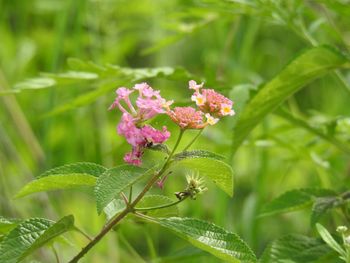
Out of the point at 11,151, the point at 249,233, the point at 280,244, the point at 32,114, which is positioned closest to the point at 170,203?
the point at 280,244

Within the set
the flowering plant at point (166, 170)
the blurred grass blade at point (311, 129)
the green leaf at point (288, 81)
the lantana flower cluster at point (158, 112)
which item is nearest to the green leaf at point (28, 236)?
the flowering plant at point (166, 170)

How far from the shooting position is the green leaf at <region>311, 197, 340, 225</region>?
102 centimetres

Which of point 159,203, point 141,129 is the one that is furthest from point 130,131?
point 159,203

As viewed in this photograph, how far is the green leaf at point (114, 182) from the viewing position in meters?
0.75

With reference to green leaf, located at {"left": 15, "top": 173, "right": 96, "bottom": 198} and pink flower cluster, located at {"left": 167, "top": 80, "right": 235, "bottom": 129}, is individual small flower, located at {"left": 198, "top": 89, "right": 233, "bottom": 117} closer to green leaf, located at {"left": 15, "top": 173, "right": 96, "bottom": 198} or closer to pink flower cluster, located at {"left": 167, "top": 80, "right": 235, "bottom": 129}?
pink flower cluster, located at {"left": 167, "top": 80, "right": 235, "bottom": 129}

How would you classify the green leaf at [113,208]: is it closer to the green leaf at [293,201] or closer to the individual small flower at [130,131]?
the individual small flower at [130,131]

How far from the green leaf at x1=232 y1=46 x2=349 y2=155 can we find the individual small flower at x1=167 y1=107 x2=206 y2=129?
349 millimetres

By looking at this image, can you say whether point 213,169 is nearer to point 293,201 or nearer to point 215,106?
point 215,106

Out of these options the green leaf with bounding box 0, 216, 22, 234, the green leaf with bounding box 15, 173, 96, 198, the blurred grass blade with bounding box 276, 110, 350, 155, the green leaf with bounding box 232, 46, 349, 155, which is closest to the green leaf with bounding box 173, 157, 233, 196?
the green leaf with bounding box 15, 173, 96, 198

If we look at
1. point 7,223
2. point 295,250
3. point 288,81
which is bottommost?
point 295,250

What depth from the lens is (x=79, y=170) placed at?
2.73 ft

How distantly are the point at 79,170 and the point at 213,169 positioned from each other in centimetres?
15

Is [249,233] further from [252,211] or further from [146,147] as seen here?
[146,147]

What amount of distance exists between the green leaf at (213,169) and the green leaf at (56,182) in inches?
4.0
